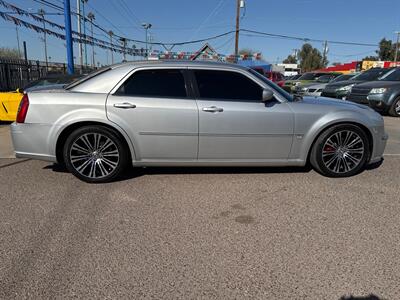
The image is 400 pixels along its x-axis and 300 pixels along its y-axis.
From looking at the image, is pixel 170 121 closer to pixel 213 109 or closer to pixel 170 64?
pixel 213 109

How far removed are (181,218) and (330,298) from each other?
1.62 metres

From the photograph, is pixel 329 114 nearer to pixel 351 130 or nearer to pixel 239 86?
pixel 351 130

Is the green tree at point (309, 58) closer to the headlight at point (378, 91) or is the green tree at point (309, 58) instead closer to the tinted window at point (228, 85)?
the headlight at point (378, 91)

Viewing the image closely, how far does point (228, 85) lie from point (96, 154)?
6.31ft

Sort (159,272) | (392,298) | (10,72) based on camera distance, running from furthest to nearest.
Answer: (10,72) → (159,272) → (392,298)

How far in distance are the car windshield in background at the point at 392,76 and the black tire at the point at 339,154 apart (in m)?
8.59

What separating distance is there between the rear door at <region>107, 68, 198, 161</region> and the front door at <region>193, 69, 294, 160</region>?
0.16 m

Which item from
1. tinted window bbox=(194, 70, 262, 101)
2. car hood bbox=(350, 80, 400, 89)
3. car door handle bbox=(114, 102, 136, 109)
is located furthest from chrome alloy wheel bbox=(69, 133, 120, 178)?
car hood bbox=(350, 80, 400, 89)

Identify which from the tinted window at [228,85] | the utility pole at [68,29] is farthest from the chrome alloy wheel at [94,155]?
the utility pole at [68,29]

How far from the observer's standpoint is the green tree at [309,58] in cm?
9523

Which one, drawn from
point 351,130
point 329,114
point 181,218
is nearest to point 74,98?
point 181,218

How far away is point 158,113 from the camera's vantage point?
431cm

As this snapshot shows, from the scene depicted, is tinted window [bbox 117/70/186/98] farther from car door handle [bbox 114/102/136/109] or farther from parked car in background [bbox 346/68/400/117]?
parked car in background [bbox 346/68/400/117]

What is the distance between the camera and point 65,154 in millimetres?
4422
